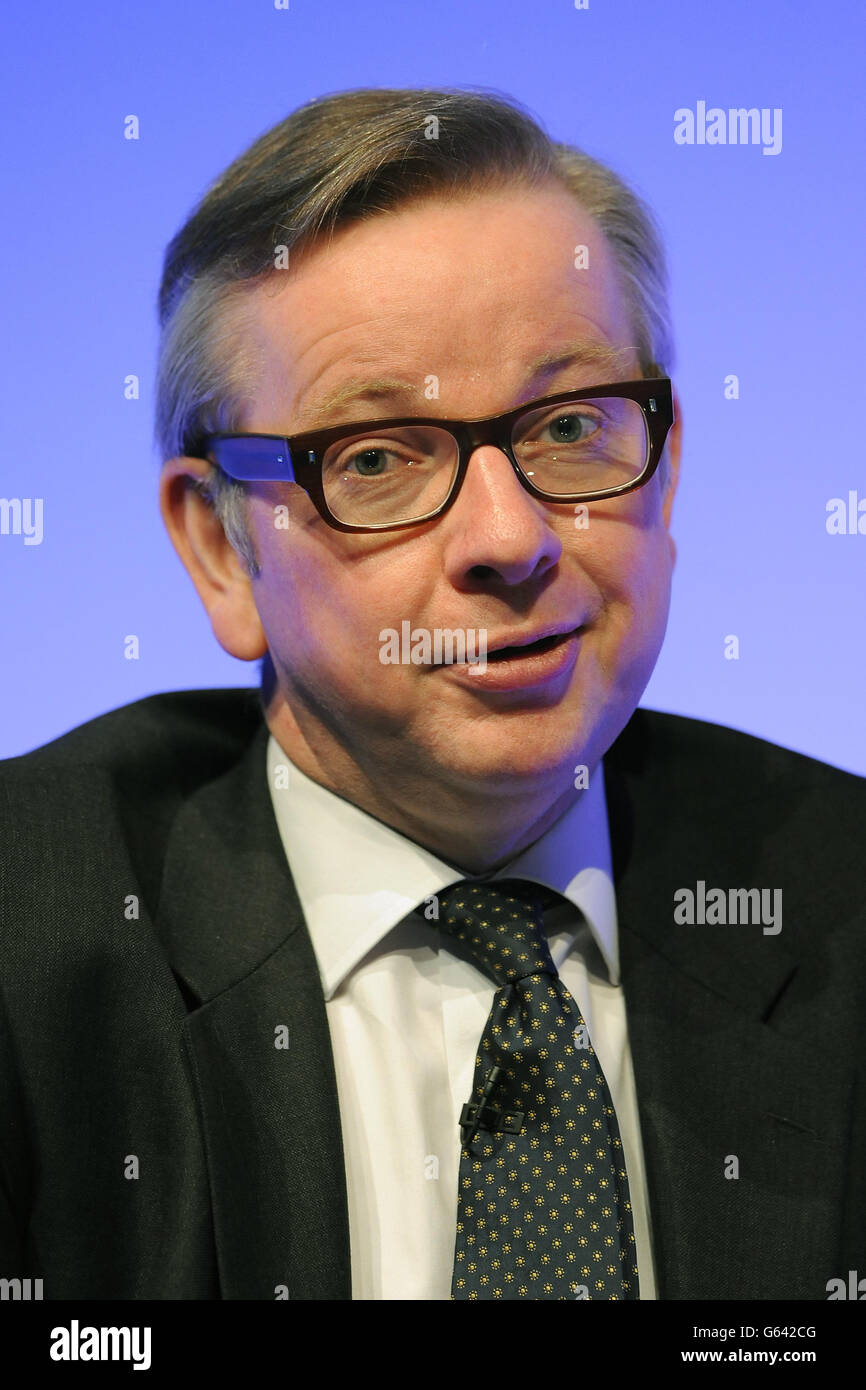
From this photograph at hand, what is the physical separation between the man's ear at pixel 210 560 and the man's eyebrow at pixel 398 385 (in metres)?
0.25

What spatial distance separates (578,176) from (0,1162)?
1352 millimetres

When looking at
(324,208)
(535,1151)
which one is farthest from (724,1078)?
(324,208)

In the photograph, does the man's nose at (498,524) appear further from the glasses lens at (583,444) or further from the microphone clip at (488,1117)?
the microphone clip at (488,1117)

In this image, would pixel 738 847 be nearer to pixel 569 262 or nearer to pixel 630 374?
pixel 630 374

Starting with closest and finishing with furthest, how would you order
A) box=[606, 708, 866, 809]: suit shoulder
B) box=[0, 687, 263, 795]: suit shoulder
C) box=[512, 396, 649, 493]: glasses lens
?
box=[512, 396, 649, 493]: glasses lens, box=[0, 687, 263, 795]: suit shoulder, box=[606, 708, 866, 809]: suit shoulder

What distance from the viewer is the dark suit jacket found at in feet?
5.07

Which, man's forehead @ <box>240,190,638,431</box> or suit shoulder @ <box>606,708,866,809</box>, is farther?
suit shoulder @ <box>606,708,866,809</box>

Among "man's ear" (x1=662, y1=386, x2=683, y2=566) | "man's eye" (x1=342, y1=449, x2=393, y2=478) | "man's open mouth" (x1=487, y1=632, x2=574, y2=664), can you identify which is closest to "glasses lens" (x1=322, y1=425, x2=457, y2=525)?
"man's eye" (x1=342, y1=449, x2=393, y2=478)

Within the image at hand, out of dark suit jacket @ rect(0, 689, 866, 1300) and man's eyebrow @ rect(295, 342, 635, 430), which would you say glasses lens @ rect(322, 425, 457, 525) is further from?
dark suit jacket @ rect(0, 689, 866, 1300)

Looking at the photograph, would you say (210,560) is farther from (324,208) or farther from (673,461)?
(673,461)

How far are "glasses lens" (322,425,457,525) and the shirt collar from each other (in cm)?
39

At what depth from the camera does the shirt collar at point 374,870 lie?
171cm

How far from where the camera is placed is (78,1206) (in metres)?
1.55
